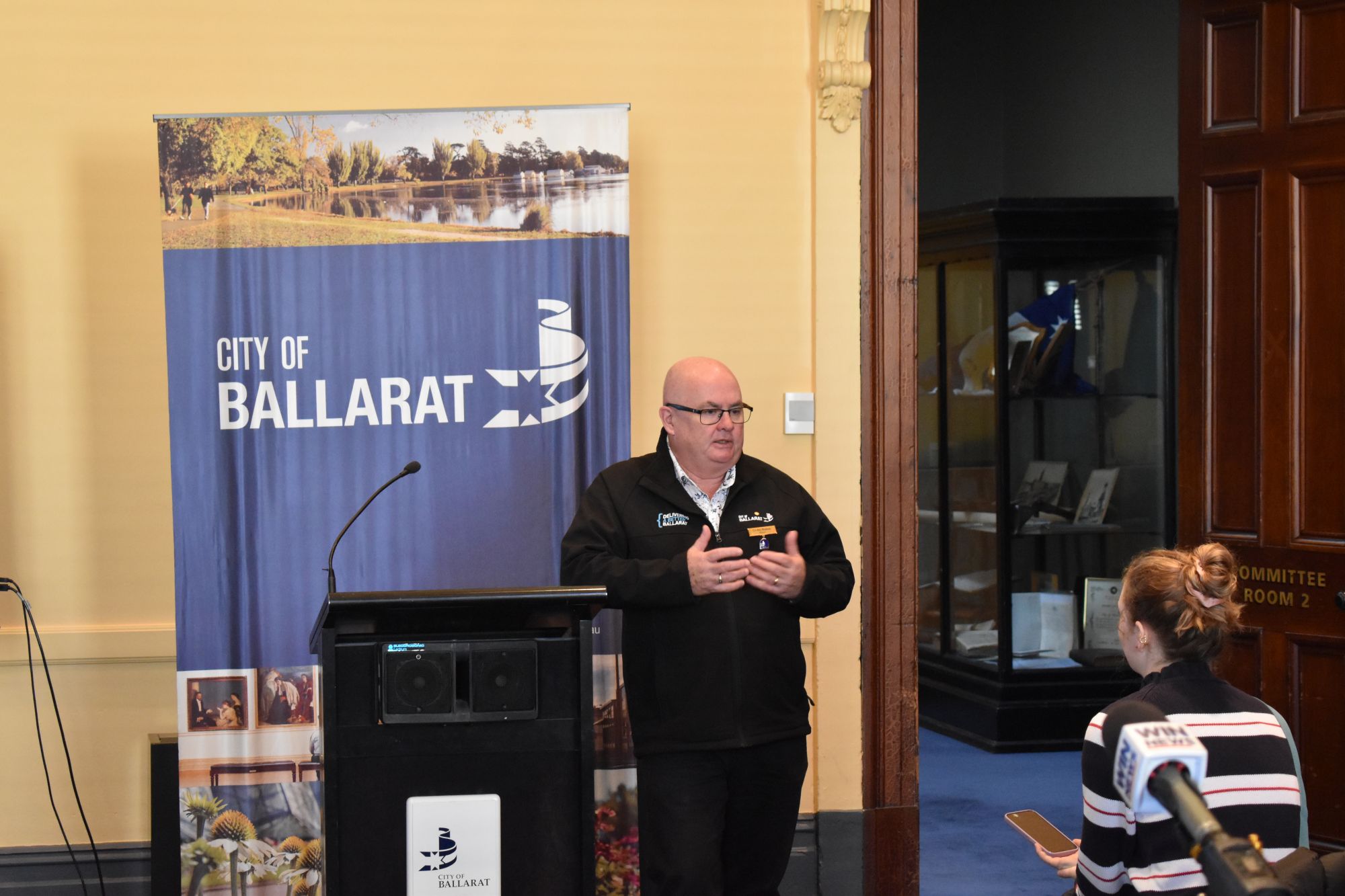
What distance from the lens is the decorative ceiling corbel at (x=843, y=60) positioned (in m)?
3.88

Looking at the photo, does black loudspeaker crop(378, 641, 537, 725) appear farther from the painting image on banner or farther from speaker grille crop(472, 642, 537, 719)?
the painting image on banner

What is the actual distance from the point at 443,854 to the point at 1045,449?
15.0 feet

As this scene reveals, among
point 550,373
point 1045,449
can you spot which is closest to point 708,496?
point 550,373

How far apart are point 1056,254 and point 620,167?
10.5 feet

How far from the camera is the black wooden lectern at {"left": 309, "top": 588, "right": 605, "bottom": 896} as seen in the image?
97.4 inches

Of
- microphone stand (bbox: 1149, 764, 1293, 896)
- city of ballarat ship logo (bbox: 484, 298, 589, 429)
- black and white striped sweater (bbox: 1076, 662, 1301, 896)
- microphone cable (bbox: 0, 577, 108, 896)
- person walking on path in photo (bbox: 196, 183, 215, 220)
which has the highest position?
person walking on path in photo (bbox: 196, 183, 215, 220)

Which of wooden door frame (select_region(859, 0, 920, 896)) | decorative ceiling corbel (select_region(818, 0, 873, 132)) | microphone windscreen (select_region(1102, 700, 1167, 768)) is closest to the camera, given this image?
microphone windscreen (select_region(1102, 700, 1167, 768))

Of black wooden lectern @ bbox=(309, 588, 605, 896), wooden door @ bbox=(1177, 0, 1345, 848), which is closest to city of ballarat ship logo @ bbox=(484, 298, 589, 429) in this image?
black wooden lectern @ bbox=(309, 588, 605, 896)

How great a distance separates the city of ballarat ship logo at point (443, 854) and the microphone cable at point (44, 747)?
199cm

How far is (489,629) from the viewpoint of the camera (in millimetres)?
2619

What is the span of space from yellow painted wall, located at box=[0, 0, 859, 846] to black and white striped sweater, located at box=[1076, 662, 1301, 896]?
200cm

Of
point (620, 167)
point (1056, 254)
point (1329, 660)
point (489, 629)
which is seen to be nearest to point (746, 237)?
point (620, 167)

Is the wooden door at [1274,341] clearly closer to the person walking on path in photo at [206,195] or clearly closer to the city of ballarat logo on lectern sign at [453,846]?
the city of ballarat logo on lectern sign at [453,846]

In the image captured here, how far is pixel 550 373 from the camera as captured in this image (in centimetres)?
369
